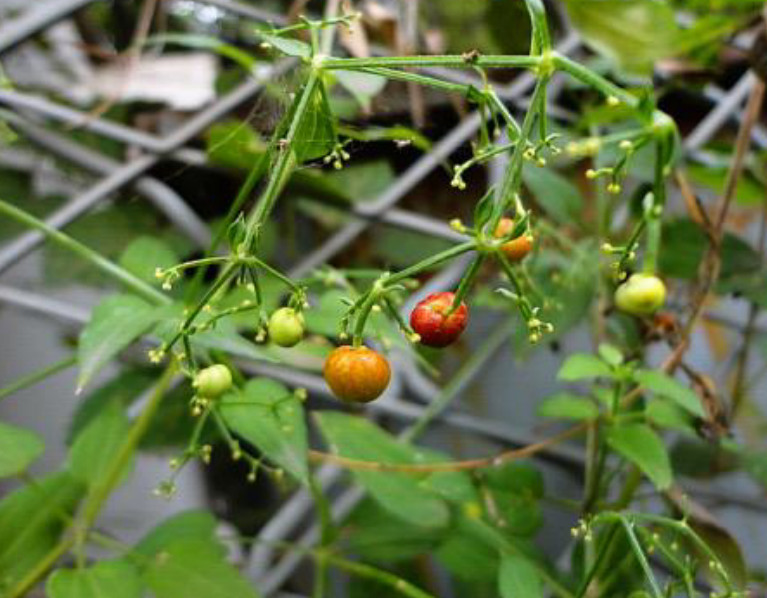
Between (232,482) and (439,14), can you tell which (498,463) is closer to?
(232,482)

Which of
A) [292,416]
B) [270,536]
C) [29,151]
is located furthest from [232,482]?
[292,416]

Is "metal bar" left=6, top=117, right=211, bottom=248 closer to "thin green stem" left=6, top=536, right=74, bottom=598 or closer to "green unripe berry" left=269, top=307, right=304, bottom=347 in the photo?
"thin green stem" left=6, top=536, right=74, bottom=598

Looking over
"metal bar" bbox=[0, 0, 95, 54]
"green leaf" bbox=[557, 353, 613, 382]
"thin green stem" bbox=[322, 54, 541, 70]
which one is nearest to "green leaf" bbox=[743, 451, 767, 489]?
"green leaf" bbox=[557, 353, 613, 382]

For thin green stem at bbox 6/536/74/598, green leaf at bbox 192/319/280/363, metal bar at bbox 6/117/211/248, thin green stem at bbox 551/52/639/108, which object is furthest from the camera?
metal bar at bbox 6/117/211/248

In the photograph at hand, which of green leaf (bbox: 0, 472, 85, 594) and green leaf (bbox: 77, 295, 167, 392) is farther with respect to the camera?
green leaf (bbox: 0, 472, 85, 594)

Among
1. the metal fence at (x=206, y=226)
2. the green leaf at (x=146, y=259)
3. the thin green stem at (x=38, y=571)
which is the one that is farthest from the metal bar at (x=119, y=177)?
the thin green stem at (x=38, y=571)

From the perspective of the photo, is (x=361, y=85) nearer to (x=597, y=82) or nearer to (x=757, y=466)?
(x=597, y=82)
